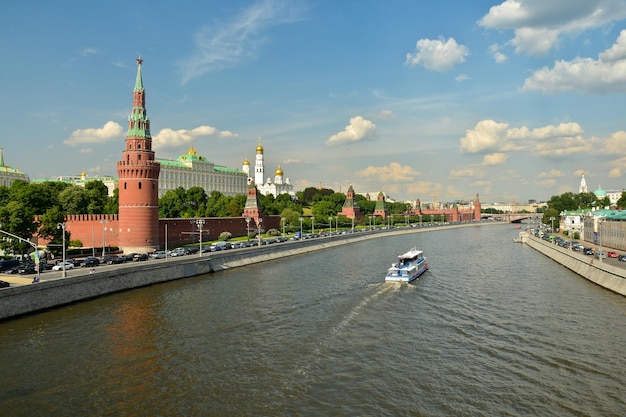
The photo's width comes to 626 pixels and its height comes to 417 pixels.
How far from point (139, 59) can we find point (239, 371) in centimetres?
4976

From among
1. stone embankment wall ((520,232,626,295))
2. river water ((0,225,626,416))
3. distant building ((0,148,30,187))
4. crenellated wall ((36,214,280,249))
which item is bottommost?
river water ((0,225,626,416))

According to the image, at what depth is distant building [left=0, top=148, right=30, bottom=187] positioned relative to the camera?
13262 cm

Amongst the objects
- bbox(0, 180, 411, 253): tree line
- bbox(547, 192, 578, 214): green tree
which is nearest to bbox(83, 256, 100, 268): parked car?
bbox(0, 180, 411, 253): tree line

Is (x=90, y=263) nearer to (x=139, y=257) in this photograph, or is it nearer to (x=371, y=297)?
(x=139, y=257)

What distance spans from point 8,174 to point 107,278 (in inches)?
4669

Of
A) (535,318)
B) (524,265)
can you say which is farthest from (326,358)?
(524,265)

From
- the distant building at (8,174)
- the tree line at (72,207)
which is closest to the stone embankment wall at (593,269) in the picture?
the tree line at (72,207)

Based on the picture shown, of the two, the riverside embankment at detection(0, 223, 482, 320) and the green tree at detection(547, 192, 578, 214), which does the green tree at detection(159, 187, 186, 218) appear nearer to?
the riverside embankment at detection(0, 223, 482, 320)

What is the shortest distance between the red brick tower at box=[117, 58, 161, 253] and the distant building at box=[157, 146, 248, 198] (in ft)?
275

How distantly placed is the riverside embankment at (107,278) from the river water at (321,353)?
107 cm

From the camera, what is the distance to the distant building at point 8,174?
435 feet

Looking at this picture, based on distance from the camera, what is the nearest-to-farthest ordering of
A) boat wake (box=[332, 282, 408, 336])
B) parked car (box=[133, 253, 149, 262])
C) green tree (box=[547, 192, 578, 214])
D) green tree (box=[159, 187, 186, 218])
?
boat wake (box=[332, 282, 408, 336]) < parked car (box=[133, 253, 149, 262]) < green tree (box=[159, 187, 186, 218]) < green tree (box=[547, 192, 578, 214])

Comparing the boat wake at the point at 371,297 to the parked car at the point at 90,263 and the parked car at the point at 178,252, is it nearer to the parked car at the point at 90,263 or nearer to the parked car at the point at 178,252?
the parked car at the point at 178,252

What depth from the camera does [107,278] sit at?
39.3 metres
